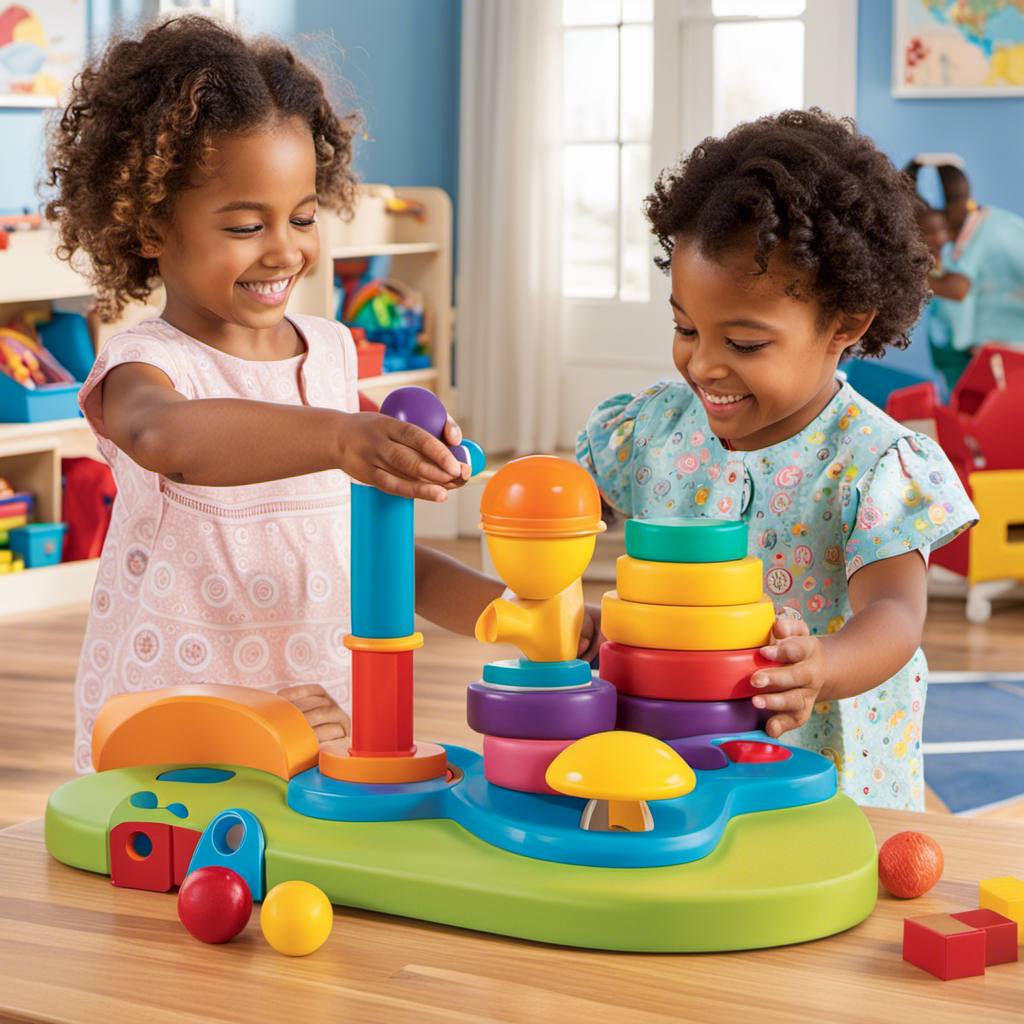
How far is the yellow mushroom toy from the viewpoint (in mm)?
569

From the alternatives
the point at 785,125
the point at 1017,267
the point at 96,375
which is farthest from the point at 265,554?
the point at 1017,267

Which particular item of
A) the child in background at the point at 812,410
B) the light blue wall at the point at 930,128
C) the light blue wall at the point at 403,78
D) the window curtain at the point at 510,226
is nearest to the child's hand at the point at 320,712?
the child in background at the point at 812,410

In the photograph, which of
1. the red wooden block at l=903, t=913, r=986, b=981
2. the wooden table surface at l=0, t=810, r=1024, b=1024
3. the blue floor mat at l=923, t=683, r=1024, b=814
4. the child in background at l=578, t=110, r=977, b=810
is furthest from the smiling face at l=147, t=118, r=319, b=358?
the blue floor mat at l=923, t=683, r=1024, b=814

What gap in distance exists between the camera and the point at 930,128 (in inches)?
175

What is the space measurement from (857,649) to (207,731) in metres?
0.35

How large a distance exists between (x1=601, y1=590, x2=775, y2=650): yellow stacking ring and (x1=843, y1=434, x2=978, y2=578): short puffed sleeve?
0.86 ft

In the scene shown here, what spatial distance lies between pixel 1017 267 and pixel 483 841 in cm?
393

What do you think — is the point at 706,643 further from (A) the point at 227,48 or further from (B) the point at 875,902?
(A) the point at 227,48

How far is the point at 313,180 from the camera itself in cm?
99

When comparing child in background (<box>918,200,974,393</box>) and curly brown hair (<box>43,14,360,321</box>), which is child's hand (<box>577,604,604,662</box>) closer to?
curly brown hair (<box>43,14,360,321</box>)

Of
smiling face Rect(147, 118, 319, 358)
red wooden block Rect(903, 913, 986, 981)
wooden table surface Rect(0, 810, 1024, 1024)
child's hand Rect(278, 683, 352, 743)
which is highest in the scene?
smiling face Rect(147, 118, 319, 358)

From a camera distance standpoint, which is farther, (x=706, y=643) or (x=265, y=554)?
(x=265, y=554)

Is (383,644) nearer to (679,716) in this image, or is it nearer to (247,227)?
(679,716)

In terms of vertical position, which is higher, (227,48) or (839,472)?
(227,48)
